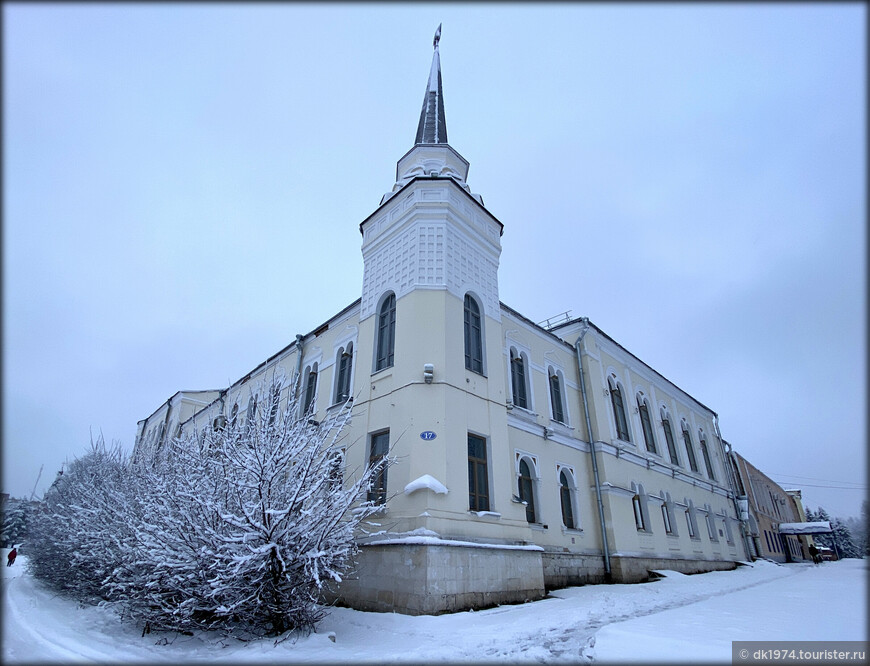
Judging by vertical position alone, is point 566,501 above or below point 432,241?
below

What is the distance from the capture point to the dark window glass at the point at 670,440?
70.6 feet

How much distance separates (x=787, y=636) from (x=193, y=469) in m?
8.09

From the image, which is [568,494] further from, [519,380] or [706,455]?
[706,455]

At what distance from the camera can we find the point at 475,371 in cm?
1164

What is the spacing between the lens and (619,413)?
60.2ft

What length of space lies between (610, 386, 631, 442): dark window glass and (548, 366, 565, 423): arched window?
3002mm

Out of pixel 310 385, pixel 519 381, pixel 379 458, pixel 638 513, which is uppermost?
pixel 310 385

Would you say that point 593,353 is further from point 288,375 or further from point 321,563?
point 321,563

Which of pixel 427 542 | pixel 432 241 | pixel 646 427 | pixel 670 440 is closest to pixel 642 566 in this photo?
pixel 646 427

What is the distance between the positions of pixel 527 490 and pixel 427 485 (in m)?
4.95

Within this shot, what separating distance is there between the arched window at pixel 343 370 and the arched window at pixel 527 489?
529 cm

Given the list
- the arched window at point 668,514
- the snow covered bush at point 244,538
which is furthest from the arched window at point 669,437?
the snow covered bush at point 244,538

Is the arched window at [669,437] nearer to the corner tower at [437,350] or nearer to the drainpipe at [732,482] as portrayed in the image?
the drainpipe at [732,482]

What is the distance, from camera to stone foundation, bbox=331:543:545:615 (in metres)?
8.30
